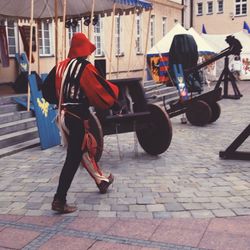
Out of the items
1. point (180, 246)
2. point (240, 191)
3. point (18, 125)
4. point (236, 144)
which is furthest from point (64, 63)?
point (18, 125)

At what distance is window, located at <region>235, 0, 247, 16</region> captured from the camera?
36159 mm

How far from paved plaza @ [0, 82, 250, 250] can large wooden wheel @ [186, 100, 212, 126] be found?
2.55 meters

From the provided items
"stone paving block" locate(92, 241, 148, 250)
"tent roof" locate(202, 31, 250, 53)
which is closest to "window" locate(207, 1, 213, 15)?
"tent roof" locate(202, 31, 250, 53)

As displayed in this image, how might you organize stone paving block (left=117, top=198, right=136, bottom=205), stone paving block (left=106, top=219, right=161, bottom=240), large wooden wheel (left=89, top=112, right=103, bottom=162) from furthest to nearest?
large wooden wheel (left=89, top=112, right=103, bottom=162) → stone paving block (left=117, top=198, right=136, bottom=205) → stone paving block (left=106, top=219, right=161, bottom=240)

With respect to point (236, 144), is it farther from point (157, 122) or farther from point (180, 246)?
point (180, 246)

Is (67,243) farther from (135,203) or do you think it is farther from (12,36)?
(12,36)

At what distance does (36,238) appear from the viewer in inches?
144

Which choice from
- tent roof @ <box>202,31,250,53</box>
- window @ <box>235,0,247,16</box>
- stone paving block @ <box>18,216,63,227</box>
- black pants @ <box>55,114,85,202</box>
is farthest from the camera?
window @ <box>235,0,247,16</box>

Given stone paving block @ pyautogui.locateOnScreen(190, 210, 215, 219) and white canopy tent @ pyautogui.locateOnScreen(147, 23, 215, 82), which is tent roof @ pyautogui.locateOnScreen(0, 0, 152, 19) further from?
stone paving block @ pyautogui.locateOnScreen(190, 210, 215, 219)

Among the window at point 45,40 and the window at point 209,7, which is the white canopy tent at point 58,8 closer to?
the window at point 45,40

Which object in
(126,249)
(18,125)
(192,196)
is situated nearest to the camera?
(126,249)

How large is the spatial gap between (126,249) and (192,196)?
58.7 inches

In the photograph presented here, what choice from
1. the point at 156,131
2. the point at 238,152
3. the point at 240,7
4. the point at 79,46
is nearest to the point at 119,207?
the point at 79,46

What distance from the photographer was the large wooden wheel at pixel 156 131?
6383mm
